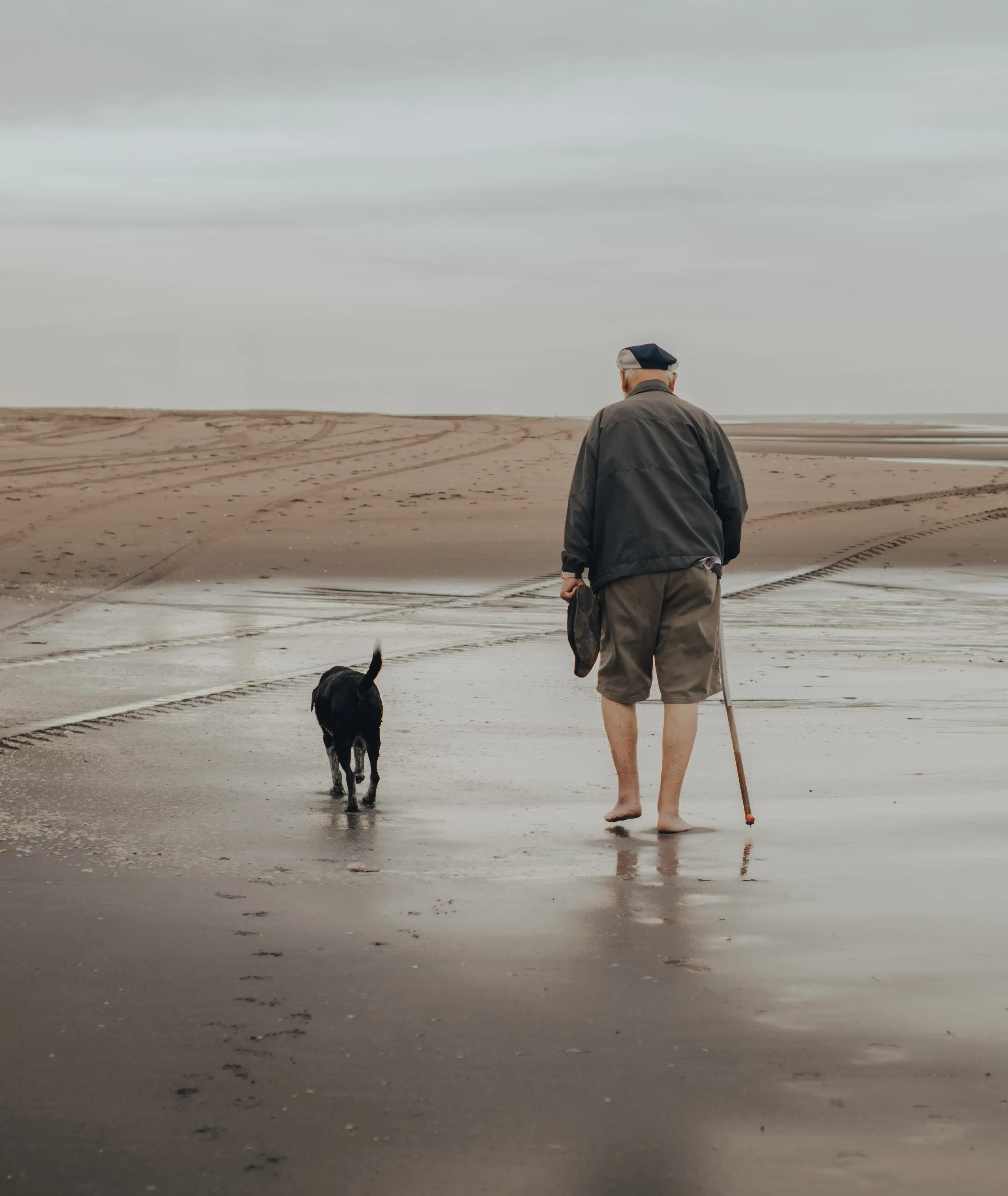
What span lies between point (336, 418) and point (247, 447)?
9.68m

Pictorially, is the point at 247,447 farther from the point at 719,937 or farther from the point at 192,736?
the point at 719,937

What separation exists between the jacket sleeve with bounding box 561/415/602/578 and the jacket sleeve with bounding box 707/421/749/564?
393 mm

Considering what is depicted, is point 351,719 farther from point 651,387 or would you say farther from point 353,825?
point 651,387

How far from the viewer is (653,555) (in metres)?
5.08

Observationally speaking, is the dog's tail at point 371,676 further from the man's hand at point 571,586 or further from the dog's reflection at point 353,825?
the man's hand at point 571,586

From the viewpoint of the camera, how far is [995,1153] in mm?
2600

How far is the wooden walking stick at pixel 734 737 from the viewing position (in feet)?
16.5

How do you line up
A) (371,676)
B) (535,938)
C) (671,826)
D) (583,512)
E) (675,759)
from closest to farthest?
(535,938), (671,826), (675,759), (583,512), (371,676)

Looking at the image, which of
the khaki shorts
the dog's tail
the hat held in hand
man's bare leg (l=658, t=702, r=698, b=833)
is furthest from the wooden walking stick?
the dog's tail

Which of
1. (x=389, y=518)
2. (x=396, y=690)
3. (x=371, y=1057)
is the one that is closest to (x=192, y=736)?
(x=396, y=690)

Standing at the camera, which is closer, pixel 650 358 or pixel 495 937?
pixel 495 937

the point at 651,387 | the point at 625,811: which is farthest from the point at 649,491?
the point at 625,811

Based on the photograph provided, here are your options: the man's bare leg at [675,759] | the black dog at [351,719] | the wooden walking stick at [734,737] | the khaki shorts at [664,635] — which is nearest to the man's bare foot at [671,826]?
the man's bare leg at [675,759]

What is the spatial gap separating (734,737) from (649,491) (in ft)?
2.95
